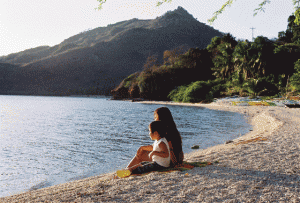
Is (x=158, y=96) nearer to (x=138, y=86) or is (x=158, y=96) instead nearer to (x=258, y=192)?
(x=138, y=86)

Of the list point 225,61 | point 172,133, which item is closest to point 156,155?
point 172,133

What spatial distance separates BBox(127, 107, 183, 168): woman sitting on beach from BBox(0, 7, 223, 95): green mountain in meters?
94.2

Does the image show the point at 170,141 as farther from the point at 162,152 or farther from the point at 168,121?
the point at 168,121

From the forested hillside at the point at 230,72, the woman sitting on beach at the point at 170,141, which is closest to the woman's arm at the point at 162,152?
the woman sitting on beach at the point at 170,141

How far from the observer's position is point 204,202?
8.87 ft

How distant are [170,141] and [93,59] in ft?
373

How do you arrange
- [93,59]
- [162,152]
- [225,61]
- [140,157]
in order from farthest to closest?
1. [93,59]
2. [225,61]
3. [140,157]
4. [162,152]

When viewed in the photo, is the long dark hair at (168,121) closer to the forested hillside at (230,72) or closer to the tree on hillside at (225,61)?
the forested hillside at (230,72)

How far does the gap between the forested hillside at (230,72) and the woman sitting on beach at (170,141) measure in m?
24.3

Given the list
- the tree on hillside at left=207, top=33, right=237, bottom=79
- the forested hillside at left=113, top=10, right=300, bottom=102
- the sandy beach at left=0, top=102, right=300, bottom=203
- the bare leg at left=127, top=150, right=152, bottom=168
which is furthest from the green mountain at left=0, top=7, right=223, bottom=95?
the sandy beach at left=0, top=102, right=300, bottom=203

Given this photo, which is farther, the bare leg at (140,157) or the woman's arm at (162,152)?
the bare leg at (140,157)

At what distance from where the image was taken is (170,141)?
419 centimetres

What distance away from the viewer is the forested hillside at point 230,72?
95.0 feet

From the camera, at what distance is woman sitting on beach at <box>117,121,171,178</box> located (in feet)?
13.1
